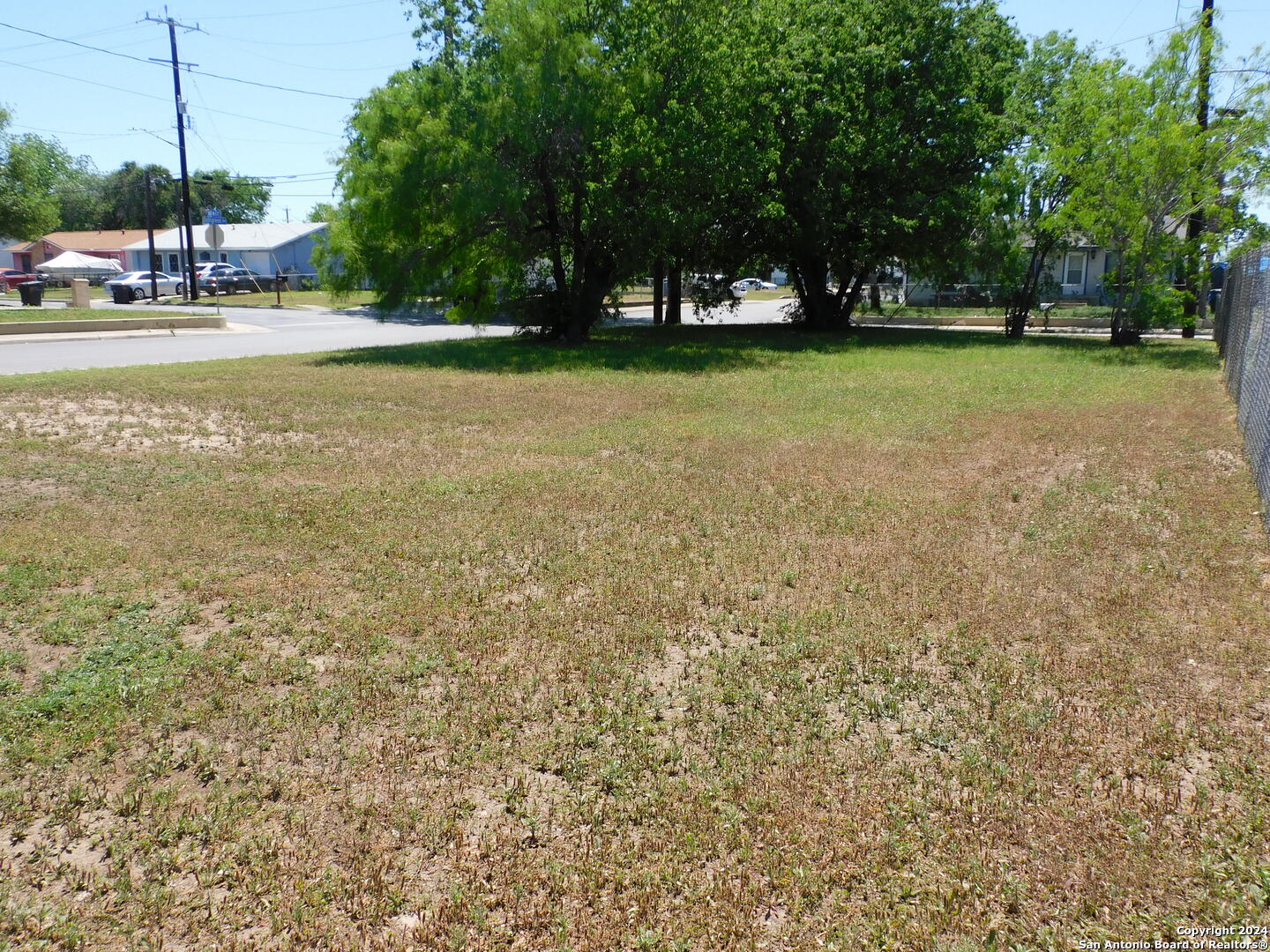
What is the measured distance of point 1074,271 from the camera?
157ft

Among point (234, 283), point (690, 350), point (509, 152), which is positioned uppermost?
point (509, 152)

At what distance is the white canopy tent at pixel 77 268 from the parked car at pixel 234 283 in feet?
45.5

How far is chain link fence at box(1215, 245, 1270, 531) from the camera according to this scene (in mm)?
8164

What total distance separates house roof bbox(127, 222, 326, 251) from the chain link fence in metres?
55.4

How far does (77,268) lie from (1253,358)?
7017 centimetres

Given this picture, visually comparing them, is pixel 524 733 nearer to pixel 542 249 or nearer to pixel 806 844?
pixel 806 844

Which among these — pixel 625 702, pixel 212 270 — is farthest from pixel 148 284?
pixel 625 702

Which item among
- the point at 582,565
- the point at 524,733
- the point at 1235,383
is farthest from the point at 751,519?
the point at 1235,383

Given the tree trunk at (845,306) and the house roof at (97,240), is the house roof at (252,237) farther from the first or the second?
the tree trunk at (845,306)

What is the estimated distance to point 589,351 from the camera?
20.7 m

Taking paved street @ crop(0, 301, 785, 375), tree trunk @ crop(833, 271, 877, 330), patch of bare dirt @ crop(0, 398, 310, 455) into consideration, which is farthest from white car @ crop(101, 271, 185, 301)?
patch of bare dirt @ crop(0, 398, 310, 455)

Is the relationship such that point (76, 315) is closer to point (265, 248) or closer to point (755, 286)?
point (265, 248)

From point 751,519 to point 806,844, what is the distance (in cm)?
427

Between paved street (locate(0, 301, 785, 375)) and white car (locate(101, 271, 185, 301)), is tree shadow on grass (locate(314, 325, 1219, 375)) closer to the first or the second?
paved street (locate(0, 301, 785, 375))
